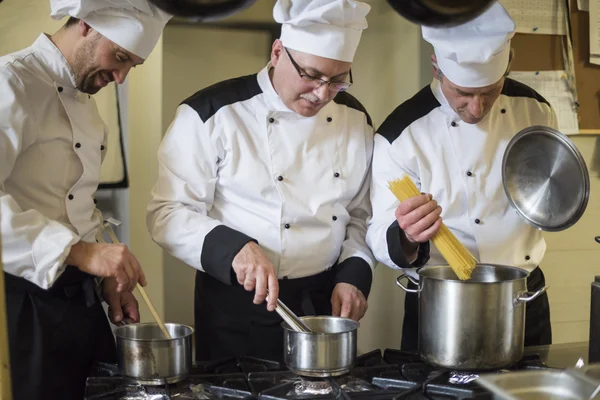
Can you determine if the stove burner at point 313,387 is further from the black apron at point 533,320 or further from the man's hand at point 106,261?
the black apron at point 533,320

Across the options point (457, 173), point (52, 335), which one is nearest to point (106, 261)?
point (52, 335)

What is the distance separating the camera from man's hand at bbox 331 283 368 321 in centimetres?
166

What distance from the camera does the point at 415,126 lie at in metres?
1.86

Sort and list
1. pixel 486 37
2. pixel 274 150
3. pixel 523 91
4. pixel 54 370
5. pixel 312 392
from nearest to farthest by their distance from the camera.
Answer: pixel 312 392
pixel 54 370
pixel 486 37
pixel 274 150
pixel 523 91

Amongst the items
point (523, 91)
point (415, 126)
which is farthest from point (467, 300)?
point (523, 91)

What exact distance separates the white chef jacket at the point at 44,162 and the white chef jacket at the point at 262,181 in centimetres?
20

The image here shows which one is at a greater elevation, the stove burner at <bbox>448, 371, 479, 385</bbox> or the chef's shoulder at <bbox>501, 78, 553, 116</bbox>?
the chef's shoulder at <bbox>501, 78, 553, 116</bbox>

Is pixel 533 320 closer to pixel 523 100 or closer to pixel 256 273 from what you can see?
pixel 523 100

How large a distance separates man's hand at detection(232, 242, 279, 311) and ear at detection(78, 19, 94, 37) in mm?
619

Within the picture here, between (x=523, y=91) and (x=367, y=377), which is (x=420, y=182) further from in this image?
(x=367, y=377)

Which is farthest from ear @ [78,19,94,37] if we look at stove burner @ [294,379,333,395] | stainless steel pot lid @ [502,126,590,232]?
stainless steel pot lid @ [502,126,590,232]

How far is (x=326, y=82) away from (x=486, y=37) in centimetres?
41

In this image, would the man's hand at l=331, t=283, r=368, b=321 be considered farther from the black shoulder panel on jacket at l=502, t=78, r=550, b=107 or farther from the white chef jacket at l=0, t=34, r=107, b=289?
the black shoulder panel on jacket at l=502, t=78, r=550, b=107

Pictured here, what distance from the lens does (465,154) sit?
1814 millimetres
